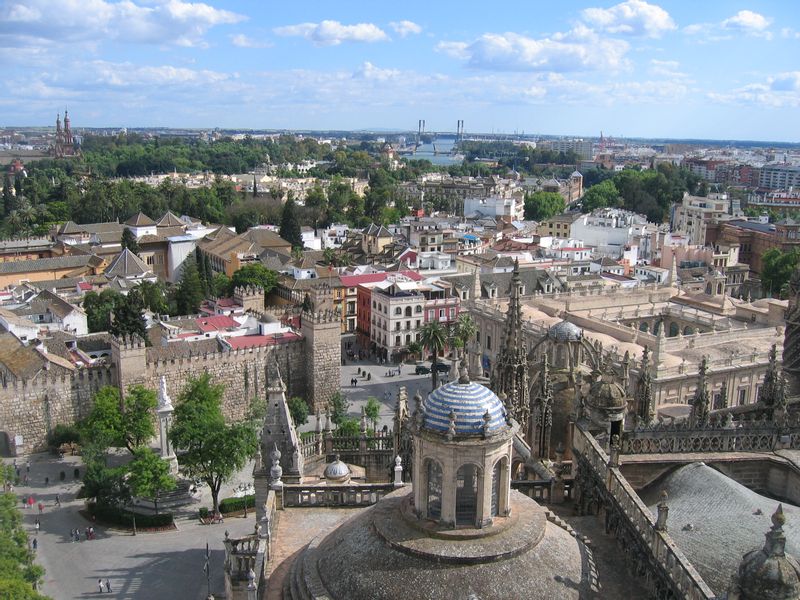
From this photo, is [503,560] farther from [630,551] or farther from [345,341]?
[345,341]

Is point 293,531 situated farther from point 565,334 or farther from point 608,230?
point 608,230

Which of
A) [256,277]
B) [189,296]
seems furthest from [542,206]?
[189,296]

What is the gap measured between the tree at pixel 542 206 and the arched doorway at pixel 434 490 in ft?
428

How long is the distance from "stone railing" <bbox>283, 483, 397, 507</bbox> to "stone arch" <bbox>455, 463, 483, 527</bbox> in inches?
158

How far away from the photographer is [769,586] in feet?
26.7

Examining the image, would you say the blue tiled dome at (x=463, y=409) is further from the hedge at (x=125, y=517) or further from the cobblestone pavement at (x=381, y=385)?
the cobblestone pavement at (x=381, y=385)

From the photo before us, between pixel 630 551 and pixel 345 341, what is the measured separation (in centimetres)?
5620

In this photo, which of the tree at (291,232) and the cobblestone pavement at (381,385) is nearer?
the cobblestone pavement at (381,385)

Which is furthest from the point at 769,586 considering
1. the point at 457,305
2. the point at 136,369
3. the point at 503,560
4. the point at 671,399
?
the point at 457,305

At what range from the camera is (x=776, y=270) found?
8369cm

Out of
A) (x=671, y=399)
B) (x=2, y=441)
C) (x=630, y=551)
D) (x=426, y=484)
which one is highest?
(x=426, y=484)

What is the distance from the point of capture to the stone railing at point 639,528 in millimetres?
10000

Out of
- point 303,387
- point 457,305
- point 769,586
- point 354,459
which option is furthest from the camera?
point 457,305

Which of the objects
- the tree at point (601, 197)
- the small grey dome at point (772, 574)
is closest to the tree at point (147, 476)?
the small grey dome at point (772, 574)
